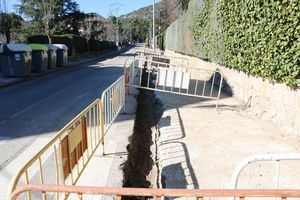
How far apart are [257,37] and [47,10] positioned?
35.5m

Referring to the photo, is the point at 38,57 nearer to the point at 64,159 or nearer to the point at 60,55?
the point at 60,55

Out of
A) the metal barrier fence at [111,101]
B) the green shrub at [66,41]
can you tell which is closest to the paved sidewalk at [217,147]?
the metal barrier fence at [111,101]

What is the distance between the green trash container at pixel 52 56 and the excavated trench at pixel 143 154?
12.4 m

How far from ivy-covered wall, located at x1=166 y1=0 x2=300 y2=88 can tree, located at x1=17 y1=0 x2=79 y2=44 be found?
95.4 feet

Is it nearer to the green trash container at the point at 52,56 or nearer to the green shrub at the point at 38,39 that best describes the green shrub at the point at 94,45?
the green shrub at the point at 38,39

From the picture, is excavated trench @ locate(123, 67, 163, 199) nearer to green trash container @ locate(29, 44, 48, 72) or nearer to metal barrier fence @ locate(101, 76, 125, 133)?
metal barrier fence @ locate(101, 76, 125, 133)

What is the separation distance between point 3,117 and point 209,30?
8.98m

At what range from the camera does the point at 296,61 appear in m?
6.58

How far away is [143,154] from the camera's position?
23.5 feet

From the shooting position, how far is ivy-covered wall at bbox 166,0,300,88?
6793 millimetres

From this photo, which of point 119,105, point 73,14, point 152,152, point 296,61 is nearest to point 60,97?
point 119,105

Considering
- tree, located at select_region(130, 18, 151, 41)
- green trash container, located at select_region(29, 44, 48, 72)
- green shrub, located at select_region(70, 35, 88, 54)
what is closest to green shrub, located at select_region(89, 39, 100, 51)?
green shrub, located at select_region(70, 35, 88, 54)

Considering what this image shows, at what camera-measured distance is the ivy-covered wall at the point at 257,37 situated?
679cm

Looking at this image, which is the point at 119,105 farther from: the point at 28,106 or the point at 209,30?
the point at 209,30
